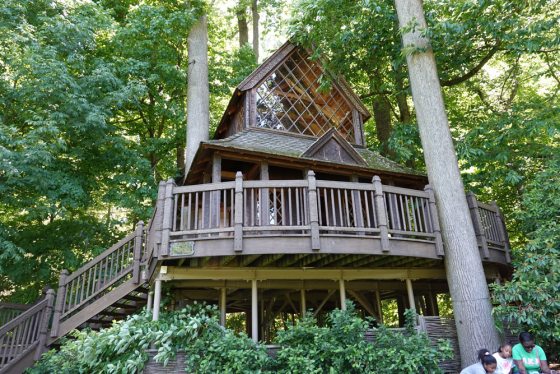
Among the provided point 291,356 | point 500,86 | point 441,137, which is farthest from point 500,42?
point 291,356

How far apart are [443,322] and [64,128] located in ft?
36.7

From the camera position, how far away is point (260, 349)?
22.2 feet

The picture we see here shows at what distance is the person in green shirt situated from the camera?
641 cm

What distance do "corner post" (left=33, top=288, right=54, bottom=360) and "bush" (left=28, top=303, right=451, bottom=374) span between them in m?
2.15

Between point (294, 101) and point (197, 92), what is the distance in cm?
399

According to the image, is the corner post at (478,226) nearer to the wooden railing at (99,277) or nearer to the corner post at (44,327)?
the wooden railing at (99,277)

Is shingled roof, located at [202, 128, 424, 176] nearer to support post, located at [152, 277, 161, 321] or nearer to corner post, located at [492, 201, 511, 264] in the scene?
corner post, located at [492, 201, 511, 264]

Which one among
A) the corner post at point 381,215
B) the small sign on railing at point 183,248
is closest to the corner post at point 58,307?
the small sign on railing at point 183,248

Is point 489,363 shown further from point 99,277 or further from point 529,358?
point 99,277

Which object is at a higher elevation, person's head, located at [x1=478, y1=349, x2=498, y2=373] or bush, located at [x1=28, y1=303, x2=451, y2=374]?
bush, located at [x1=28, y1=303, x2=451, y2=374]

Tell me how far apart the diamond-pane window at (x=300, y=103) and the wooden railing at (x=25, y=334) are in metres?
6.95

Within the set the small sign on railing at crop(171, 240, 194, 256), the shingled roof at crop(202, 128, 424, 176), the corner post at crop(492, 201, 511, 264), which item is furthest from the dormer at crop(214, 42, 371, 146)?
the small sign on railing at crop(171, 240, 194, 256)

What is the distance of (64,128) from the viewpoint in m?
11.9

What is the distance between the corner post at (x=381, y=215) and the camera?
24.3ft
